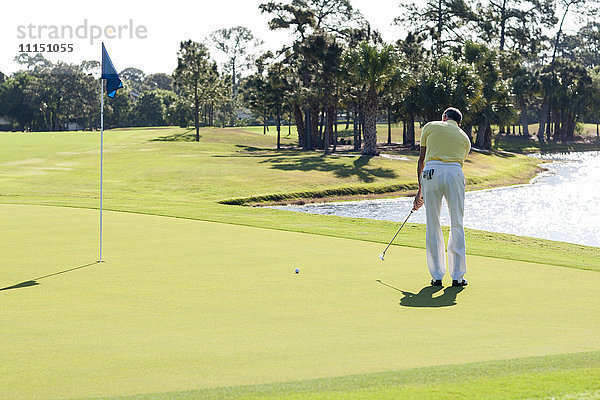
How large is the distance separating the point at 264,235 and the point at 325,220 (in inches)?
276

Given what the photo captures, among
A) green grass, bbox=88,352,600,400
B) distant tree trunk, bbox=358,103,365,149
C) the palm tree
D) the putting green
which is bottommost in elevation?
the putting green

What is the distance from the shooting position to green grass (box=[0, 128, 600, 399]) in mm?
Result: 5000

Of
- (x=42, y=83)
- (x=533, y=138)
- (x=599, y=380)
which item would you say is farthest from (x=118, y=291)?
(x=42, y=83)

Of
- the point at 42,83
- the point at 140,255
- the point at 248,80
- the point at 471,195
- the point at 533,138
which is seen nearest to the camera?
the point at 140,255

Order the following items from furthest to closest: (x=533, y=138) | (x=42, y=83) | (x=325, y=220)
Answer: (x=42, y=83) < (x=533, y=138) < (x=325, y=220)

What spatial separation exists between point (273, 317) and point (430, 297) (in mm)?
2425

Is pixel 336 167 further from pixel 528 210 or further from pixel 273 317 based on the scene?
pixel 273 317

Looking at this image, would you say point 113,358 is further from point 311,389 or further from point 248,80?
point 248,80

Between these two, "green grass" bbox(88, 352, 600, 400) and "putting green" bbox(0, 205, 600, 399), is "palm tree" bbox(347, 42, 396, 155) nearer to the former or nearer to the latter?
"putting green" bbox(0, 205, 600, 399)

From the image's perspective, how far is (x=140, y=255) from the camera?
469 inches

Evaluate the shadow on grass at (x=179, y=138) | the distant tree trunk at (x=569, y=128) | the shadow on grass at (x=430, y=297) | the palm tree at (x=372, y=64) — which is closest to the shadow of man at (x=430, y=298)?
the shadow on grass at (x=430, y=297)

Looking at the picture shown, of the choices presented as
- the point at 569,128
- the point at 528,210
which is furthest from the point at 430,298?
the point at 569,128

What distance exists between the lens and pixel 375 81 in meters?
55.5

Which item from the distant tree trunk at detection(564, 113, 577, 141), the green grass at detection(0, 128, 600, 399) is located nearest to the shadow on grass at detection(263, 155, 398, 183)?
the green grass at detection(0, 128, 600, 399)
